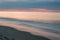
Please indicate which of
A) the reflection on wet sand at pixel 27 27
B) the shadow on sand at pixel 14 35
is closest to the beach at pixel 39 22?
the reflection on wet sand at pixel 27 27

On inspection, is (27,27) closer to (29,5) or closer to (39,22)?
(39,22)

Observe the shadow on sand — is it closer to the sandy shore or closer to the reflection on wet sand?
the reflection on wet sand

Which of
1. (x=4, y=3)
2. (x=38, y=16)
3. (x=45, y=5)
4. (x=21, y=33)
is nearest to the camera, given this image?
(x=45, y=5)

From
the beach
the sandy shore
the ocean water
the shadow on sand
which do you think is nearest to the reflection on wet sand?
the beach

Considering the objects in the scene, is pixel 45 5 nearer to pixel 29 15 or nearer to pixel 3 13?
pixel 29 15

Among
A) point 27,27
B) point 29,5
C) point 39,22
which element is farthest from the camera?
point 27,27

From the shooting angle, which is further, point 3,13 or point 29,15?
point 3,13

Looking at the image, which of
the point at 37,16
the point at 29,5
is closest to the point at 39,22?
the point at 37,16

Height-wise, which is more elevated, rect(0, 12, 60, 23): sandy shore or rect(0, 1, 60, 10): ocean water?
rect(0, 1, 60, 10): ocean water

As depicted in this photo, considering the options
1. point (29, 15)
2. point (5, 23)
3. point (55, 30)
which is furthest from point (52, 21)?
point (5, 23)
